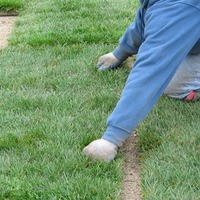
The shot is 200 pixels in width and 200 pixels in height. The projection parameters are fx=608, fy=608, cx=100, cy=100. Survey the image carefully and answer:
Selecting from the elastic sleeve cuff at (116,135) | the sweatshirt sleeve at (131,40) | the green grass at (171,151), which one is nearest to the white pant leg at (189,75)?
the green grass at (171,151)

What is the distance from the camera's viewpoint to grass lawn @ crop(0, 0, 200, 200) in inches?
105

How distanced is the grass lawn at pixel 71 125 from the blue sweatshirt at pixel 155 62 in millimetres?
183

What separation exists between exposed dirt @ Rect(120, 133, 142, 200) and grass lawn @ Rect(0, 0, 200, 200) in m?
0.04

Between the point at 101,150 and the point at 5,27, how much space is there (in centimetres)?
308

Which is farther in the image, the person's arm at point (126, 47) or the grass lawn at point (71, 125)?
the person's arm at point (126, 47)

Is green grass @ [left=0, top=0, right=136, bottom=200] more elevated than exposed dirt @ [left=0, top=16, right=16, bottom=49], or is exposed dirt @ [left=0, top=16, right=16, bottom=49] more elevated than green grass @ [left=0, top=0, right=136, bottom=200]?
green grass @ [left=0, top=0, right=136, bottom=200]

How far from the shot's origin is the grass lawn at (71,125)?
105 inches

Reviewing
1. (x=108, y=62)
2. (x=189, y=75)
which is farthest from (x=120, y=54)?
(x=189, y=75)

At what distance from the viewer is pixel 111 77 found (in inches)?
160

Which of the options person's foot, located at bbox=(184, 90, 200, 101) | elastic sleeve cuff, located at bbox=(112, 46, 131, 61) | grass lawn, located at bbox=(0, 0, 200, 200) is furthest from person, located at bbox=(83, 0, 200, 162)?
elastic sleeve cuff, located at bbox=(112, 46, 131, 61)

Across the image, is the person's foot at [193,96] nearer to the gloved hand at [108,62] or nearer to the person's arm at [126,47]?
the person's arm at [126,47]

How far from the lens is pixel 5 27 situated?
5.71 metres

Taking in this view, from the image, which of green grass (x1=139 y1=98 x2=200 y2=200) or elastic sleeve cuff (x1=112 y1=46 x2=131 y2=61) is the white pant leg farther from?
elastic sleeve cuff (x1=112 y1=46 x2=131 y2=61)

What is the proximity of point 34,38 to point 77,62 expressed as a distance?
2.44ft
